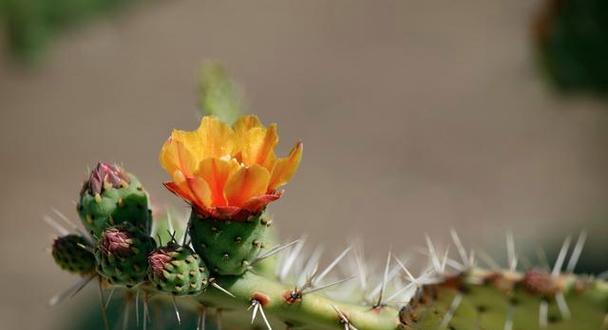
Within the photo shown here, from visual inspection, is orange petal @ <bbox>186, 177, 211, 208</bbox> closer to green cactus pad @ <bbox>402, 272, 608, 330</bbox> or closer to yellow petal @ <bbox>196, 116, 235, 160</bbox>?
yellow petal @ <bbox>196, 116, 235, 160</bbox>

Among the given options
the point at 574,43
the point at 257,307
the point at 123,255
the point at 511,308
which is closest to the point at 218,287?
the point at 257,307

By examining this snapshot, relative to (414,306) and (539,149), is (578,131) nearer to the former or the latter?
(539,149)

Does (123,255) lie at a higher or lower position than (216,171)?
lower

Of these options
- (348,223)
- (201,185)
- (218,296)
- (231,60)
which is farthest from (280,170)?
(231,60)

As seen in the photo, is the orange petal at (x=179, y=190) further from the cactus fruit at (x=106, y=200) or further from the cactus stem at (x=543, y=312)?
the cactus stem at (x=543, y=312)

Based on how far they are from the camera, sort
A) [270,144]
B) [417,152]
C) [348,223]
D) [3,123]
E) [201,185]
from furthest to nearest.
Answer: [3,123]
[417,152]
[348,223]
[270,144]
[201,185]

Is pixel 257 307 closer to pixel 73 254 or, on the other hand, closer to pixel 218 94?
pixel 73 254
